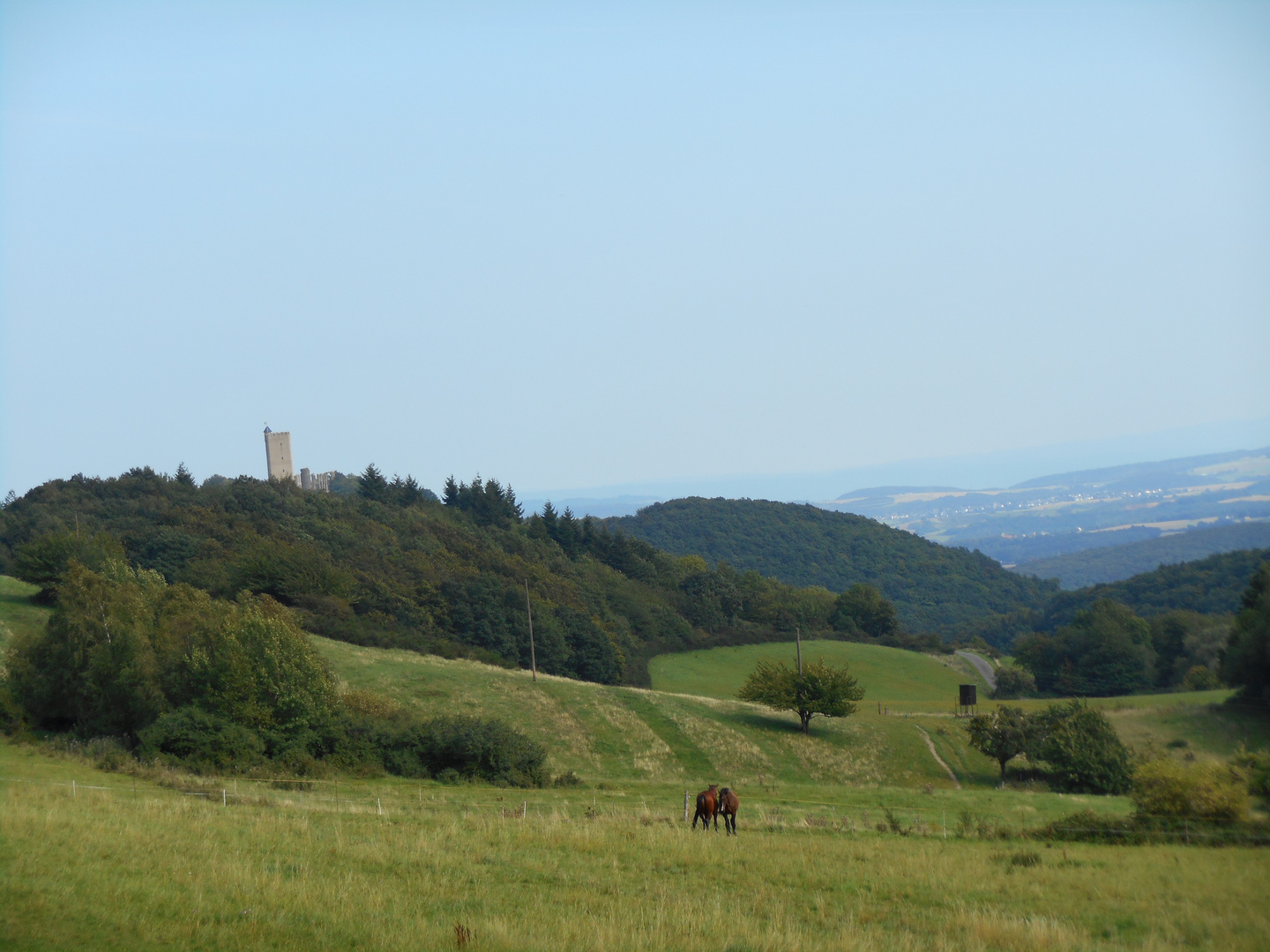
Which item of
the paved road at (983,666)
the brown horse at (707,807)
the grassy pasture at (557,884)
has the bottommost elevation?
the paved road at (983,666)

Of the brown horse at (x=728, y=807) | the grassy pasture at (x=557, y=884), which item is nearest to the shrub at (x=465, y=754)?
the grassy pasture at (x=557, y=884)

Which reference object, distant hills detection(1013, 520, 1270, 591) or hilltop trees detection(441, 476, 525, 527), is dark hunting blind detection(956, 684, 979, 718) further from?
hilltop trees detection(441, 476, 525, 527)

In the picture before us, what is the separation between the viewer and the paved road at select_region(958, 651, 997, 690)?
7750cm

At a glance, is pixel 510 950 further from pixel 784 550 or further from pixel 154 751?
pixel 784 550

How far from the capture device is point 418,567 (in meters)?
75.8

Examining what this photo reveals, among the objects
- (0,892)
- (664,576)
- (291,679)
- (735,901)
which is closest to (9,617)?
(291,679)

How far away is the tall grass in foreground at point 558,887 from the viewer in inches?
364

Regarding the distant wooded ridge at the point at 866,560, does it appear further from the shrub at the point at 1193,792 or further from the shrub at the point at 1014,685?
the shrub at the point at 1193,792

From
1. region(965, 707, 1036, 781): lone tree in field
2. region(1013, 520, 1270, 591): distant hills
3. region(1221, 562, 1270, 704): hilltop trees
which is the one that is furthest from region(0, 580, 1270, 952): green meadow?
region(1221, 562, 1270, 704): hilltop trees

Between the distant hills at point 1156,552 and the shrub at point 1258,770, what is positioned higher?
the distant hills at point 1156,552

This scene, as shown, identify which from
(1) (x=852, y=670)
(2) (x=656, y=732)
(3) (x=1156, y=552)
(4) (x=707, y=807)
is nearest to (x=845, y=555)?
(1) (x=852, y=670)

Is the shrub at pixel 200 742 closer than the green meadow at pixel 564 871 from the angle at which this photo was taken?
No

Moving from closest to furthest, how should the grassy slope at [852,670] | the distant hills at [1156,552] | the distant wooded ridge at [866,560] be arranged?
the distant hills at [1156,552] < the grassy slope at [852,670] < the distant wooded ridge at [866,560]

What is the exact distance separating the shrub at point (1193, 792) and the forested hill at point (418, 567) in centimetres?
4295
